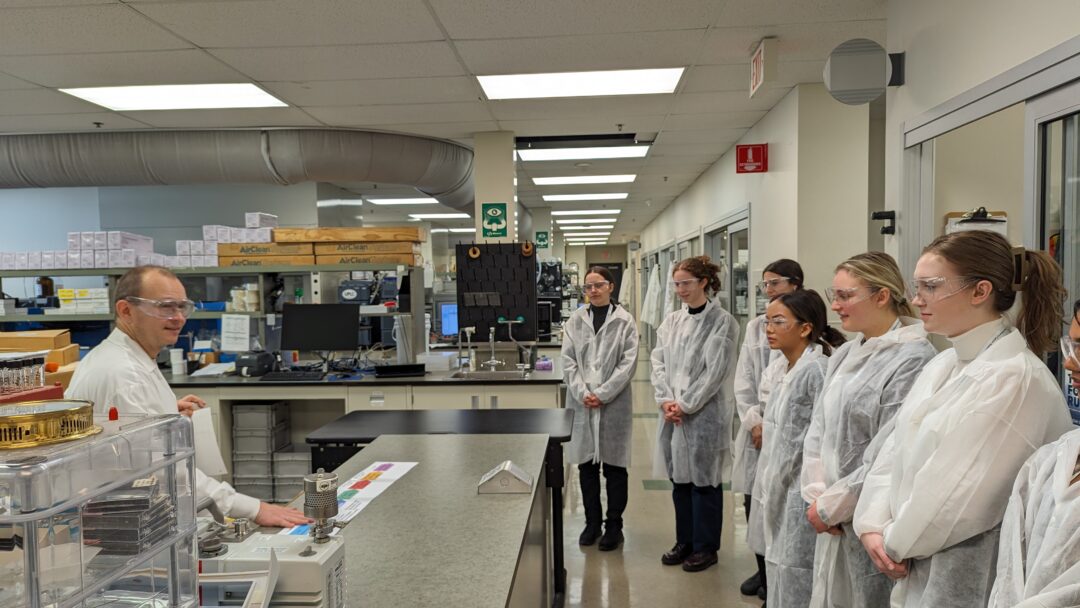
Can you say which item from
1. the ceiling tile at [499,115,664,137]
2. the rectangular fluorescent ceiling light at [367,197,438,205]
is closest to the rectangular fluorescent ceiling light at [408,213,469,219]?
the rectangular fluorescent ceiling light at [367,197,438,205]

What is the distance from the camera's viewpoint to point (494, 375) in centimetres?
430

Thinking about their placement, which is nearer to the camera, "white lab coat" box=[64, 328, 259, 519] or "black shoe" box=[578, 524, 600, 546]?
"white lab coat" box=[64, 328, 259, 519]

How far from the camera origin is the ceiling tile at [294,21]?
2961 millimetres

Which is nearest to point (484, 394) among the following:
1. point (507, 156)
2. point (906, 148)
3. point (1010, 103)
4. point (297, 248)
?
point (297, 248)

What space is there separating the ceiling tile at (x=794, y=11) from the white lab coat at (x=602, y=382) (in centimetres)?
166

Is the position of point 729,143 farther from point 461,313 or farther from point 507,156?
point 461,313

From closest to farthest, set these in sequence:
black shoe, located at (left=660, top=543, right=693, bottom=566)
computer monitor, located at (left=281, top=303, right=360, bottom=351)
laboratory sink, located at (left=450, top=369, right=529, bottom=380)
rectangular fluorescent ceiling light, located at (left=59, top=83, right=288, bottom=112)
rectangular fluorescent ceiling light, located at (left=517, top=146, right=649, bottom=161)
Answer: black shoe, located at (left=660, top=543, right=693, bottom=566)
rectangular fluorescent ceiling light, located at (left=59, top=83, right=288, bottom=112)
laboratory sink, located at (left=450, top=369, right=529, bottom=380)
computer monitor, located at (left=281, top=303, right=360, bottom=351)
rectangular fluorescent ceiling light, located at (left=517, top=146, right=649, bottom=161)

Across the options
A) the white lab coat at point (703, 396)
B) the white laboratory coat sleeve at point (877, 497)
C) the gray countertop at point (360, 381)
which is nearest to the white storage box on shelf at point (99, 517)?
the white laboratory coat sleeve at point (877, 497)

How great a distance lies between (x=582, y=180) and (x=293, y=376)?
4.79 meters

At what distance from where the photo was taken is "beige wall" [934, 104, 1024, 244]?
281 centimetres

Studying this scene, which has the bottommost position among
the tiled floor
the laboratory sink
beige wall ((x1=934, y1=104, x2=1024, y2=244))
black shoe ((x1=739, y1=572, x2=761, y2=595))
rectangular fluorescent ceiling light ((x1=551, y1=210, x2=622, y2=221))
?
the tiled floor

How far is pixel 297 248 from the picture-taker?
491 cm

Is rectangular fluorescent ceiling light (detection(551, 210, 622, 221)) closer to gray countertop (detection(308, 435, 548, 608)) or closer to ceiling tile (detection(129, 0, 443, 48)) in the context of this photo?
ceiling tile (detection(129, 0, 443, 48))

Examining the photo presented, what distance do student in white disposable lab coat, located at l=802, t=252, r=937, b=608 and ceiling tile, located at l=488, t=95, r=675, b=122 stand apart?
2819 mm
